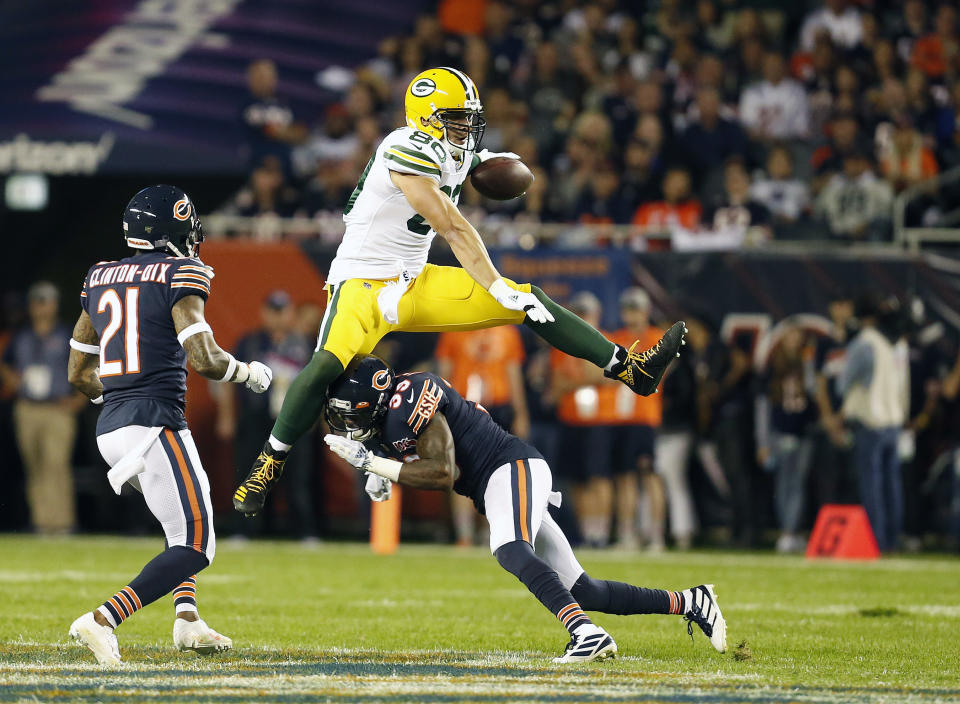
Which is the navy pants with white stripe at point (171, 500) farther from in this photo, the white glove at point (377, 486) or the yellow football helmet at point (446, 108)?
the yellow football helmet at point (446, 108)

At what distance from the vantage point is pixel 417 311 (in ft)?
21.9

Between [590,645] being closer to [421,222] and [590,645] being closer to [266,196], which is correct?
[421,222]

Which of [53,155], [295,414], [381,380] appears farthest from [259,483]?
[53,155]

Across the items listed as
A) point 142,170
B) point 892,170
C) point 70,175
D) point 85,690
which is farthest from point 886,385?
point 85,690

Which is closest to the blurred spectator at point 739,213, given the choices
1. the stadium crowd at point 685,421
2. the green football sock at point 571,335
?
the stadium crowd at point 685,421

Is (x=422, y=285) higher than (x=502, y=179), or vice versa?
(x=502, y=179)

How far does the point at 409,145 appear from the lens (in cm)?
664

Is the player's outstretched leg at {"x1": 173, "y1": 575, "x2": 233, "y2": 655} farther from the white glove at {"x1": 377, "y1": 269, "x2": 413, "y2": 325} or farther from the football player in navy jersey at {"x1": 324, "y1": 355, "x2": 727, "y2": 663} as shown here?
the white glove at {"x1": 377, "y1": 269, "x2": 413, "y2": 325}

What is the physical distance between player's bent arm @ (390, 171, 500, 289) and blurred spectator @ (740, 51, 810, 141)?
8420mm

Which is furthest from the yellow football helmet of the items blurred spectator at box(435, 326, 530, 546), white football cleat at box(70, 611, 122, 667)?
blurred spectator at box(435, 326, 530, 546)

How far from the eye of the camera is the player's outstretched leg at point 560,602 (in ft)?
18.1

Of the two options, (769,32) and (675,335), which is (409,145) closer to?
(675,335)

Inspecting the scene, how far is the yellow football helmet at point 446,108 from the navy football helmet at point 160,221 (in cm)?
119

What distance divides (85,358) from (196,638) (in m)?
1.17
